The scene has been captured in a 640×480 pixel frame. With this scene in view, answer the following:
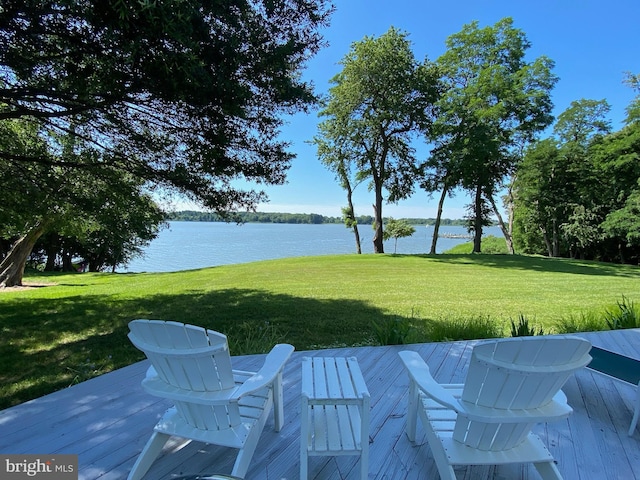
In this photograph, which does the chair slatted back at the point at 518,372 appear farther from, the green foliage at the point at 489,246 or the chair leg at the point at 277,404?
the green foliage at the point at 489,246

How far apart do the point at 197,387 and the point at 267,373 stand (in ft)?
1.21

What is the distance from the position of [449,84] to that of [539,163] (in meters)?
6.98

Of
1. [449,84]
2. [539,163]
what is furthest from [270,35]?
[539,163]

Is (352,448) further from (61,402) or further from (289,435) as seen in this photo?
(61,402)

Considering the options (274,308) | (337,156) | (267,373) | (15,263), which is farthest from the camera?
(337,156)

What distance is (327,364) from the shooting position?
2246mm

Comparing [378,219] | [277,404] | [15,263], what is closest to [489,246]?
[378,219]

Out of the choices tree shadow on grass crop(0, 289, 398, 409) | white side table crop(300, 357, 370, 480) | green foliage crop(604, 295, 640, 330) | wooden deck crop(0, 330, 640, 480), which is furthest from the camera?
green foliage crop(604, 295, 640, 330)

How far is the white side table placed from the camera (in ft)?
5.59

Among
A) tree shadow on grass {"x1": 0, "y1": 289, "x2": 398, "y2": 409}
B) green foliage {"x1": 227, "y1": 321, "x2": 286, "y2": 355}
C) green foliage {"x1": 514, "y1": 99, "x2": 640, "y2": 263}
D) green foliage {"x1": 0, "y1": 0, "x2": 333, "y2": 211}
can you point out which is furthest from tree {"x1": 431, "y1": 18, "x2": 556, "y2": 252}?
green foliage {"x1": 227, "y1": 321, "x2": 286, "y2": 355}

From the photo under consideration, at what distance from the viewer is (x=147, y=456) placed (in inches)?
69.2

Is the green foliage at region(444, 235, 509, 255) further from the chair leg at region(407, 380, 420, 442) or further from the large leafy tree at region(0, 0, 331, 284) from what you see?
the chair leg at region(407, 380, 420, 442)

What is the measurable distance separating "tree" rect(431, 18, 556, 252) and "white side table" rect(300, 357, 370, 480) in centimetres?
1600

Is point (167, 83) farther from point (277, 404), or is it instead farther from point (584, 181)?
point (584, 181)
